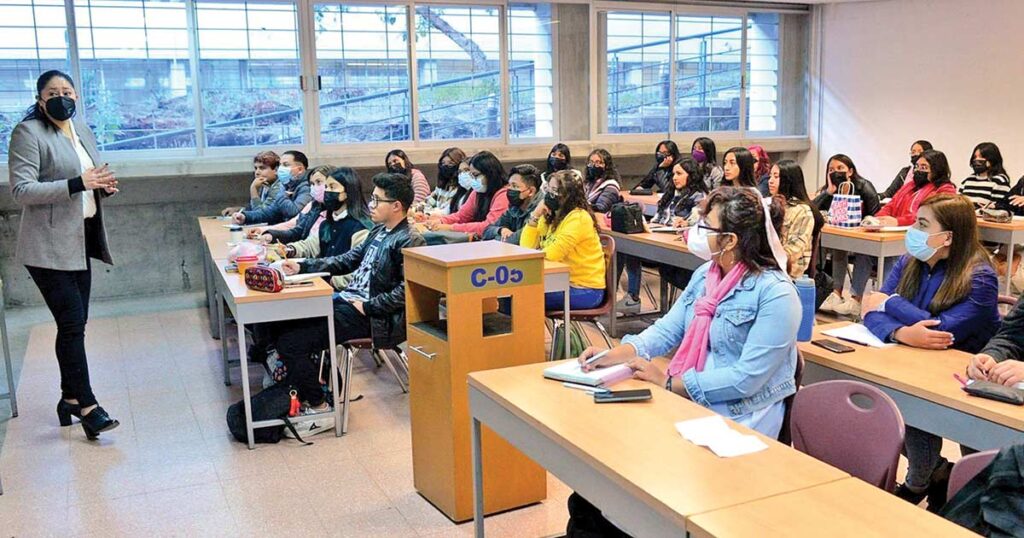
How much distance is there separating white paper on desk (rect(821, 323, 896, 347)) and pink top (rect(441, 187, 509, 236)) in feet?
10.9

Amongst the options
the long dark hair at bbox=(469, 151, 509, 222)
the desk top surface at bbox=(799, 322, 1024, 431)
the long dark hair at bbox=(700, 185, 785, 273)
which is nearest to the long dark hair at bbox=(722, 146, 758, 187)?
the long dark hair at bbox=(469, 151, 509, 222)

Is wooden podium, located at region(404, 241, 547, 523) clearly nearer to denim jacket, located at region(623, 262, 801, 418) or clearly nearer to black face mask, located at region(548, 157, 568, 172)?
denim jacket, located at region(623, 262, 801, 418)

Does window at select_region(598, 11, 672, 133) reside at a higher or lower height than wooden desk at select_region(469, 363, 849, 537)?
higher

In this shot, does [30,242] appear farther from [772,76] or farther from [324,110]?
[772,76]

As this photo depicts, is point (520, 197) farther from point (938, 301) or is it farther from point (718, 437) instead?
point (718, 437)

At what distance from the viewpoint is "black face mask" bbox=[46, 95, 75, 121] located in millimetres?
3865

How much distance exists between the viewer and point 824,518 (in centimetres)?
169

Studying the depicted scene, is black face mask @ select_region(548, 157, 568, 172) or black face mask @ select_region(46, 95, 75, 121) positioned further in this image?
black face mask @ select_region(548, 157, 568, 172)

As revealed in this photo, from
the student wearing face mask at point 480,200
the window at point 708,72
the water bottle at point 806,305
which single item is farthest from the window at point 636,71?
the water bottle at point 806,305

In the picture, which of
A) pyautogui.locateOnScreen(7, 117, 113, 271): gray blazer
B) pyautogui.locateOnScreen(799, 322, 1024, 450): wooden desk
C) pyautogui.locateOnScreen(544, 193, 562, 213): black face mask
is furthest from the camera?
pyautogui.locateOnScreen(544, 193, 562, 213): black face mask

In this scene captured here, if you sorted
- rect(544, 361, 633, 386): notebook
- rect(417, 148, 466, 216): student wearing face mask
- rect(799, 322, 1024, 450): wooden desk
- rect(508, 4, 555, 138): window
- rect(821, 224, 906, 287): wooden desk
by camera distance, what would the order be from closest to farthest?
rect(799, 322, 1024, 450): wooden desk → rect(544, 361, 633, 386): notebook → rect(821, 224, 906, 287): wooden desk → rect(417, 148, 466, 216): student wearing face mask → rect(508, 4, 555, 138): window

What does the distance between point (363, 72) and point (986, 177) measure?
5833mm

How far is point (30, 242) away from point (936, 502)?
12.3 feet

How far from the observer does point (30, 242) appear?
3.88 meters
